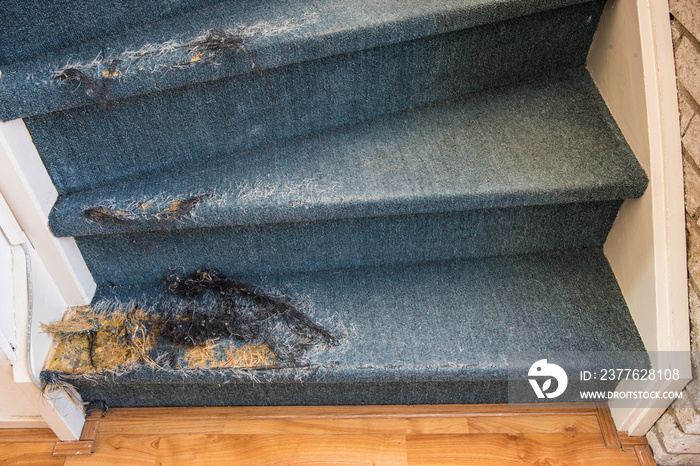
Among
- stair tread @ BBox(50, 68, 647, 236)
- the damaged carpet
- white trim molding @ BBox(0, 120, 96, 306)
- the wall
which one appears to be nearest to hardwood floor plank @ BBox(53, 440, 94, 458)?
the damaged carpet

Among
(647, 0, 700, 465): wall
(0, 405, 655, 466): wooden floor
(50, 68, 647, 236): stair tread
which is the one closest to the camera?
(647, 0, 700, 465): wall

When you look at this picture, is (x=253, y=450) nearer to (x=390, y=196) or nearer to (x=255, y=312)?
(x=255, y=312)

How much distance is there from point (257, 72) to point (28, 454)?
0.99m

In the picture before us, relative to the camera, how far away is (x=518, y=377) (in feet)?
3.78

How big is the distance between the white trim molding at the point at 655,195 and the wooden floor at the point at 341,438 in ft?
0.52

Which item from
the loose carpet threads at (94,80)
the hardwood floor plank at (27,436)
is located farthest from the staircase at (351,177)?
the hardwood floor plank at (27,436)

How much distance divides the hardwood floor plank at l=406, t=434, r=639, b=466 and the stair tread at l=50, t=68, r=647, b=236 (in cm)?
51

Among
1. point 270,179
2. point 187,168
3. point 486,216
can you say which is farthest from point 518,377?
point 187,168

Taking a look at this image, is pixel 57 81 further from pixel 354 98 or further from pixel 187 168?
pixel 354 98

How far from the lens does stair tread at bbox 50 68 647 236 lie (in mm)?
1118

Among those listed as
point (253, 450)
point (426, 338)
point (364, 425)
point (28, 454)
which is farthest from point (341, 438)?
point (28, 454)

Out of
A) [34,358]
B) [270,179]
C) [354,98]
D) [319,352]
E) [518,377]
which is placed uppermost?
[354,98]

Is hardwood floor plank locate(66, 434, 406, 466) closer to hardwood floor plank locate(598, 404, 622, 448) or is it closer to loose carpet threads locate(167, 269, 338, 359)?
loose carpet threads locate(167, 269, 338, 359)

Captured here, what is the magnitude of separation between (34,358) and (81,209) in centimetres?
32
